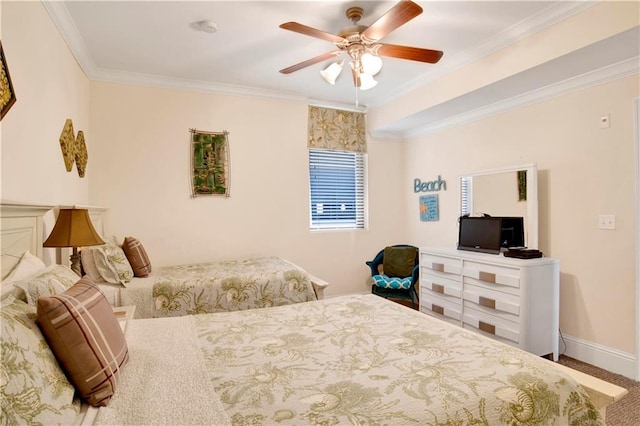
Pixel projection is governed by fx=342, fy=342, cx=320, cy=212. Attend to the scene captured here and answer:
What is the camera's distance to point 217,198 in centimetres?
390

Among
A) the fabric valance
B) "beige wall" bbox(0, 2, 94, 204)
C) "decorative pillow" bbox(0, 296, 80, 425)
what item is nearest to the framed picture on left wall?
"beige wall" bbox(0, 2, 94, 204)

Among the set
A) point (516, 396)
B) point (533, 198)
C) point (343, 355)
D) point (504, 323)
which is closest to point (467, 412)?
point (516, 396)

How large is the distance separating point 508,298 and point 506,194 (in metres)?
1.09

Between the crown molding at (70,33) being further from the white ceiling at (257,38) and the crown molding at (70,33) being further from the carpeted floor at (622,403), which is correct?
the carpeted floor at (622,403)

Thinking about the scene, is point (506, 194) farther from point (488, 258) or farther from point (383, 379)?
point (383, 379)

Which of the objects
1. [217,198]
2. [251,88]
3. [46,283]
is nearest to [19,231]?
[46,283]

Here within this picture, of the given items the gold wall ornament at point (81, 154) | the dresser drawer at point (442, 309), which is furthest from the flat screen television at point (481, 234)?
the gold wall ornament at point (81, 154)

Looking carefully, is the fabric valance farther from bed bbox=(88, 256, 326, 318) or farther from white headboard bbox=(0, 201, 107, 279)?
white headboard bbox=(0, 201, 107, 279)

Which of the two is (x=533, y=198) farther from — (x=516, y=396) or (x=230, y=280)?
(x=230, y=280)

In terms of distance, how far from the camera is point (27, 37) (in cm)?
196

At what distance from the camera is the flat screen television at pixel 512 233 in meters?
3.16

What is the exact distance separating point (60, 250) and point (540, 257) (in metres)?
3.77

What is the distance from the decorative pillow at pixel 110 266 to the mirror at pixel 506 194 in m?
3.36

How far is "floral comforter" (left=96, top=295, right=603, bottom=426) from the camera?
969 millimetres
